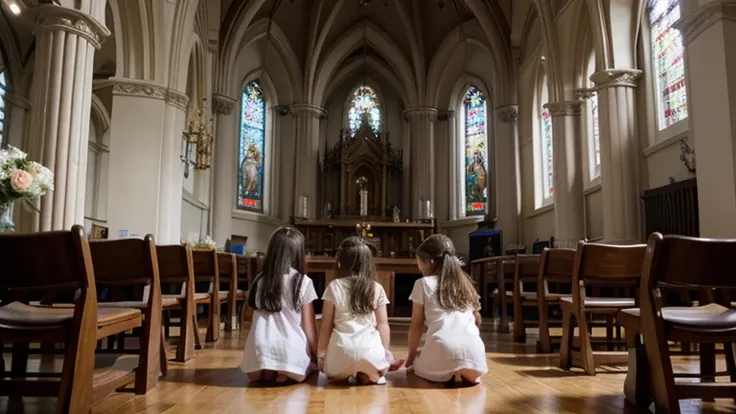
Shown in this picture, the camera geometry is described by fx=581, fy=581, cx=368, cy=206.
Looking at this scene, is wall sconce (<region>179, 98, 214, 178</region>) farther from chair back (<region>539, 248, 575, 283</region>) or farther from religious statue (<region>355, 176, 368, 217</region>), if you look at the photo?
chair back (<region>539, 248, 575, 283</region>)

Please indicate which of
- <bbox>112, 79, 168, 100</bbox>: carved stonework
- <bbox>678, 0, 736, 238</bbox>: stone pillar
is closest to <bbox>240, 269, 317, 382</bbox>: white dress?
<bbox>678, 0, 736, 238</bbox>: stone pillar

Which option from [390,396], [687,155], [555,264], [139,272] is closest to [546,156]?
[687,155]

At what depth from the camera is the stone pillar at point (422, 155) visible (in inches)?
725

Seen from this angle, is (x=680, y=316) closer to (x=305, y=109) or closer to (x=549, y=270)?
(x=549, y=270)

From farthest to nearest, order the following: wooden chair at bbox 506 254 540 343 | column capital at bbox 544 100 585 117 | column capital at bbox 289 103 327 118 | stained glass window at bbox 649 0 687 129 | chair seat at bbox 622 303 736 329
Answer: column capital at bbox 289 103 327 118
column capital at bbox 544 100 585 117
stained glass window at bbox 649 0 687 129
wooden chair at bbox 506 254 540 343
chair seat at bbox 622 303 736 329

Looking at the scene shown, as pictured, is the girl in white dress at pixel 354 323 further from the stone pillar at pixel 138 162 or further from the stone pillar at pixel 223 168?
the stone pillar at pixel 223 168

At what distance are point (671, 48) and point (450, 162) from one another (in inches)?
393

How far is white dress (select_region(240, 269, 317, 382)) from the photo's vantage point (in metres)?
3.53

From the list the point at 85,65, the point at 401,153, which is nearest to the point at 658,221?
the point at 85,65

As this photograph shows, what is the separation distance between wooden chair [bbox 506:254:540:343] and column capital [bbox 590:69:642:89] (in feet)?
15.3

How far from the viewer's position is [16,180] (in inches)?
135

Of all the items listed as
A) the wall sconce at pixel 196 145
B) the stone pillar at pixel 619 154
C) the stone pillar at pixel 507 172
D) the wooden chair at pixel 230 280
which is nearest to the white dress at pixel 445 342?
the wooden chair at pixel 230 280

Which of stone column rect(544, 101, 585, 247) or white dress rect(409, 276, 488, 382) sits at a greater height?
stone column rect(544, 101, 585, 247)

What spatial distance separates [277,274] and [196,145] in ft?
31.5
